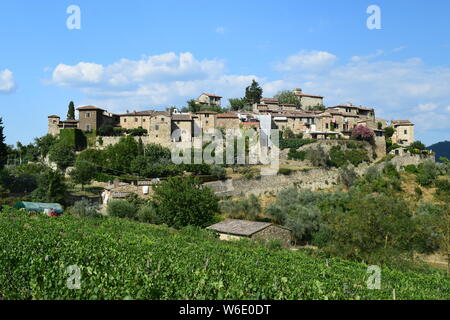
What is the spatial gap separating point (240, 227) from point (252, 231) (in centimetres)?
155

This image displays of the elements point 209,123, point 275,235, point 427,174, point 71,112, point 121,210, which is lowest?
point 275,235

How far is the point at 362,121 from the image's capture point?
2434 inches

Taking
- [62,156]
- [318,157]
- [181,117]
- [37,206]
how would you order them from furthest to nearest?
1. [181,117]
2. [318,157]
3. [62,156]
4. [37,206]

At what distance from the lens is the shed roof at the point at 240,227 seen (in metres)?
27.6

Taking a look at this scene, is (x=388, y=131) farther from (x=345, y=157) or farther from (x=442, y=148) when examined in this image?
(x=442, y=148)

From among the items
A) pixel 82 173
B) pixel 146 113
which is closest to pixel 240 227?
pixel 82 173

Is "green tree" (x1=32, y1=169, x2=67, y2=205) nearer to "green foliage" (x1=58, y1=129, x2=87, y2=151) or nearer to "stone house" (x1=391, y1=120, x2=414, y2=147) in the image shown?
"green foliage" (x1=58, y1=129, x2=87, y2=151)

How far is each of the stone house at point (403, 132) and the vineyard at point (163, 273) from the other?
1884 inches

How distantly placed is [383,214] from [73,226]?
16.9m

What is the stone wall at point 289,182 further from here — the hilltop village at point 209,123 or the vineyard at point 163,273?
the vineyard at point 163,273

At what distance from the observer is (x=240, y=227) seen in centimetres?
2891

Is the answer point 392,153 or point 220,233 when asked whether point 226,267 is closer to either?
point 220,233

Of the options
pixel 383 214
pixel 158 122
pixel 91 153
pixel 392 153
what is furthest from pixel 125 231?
pixel 392 153
